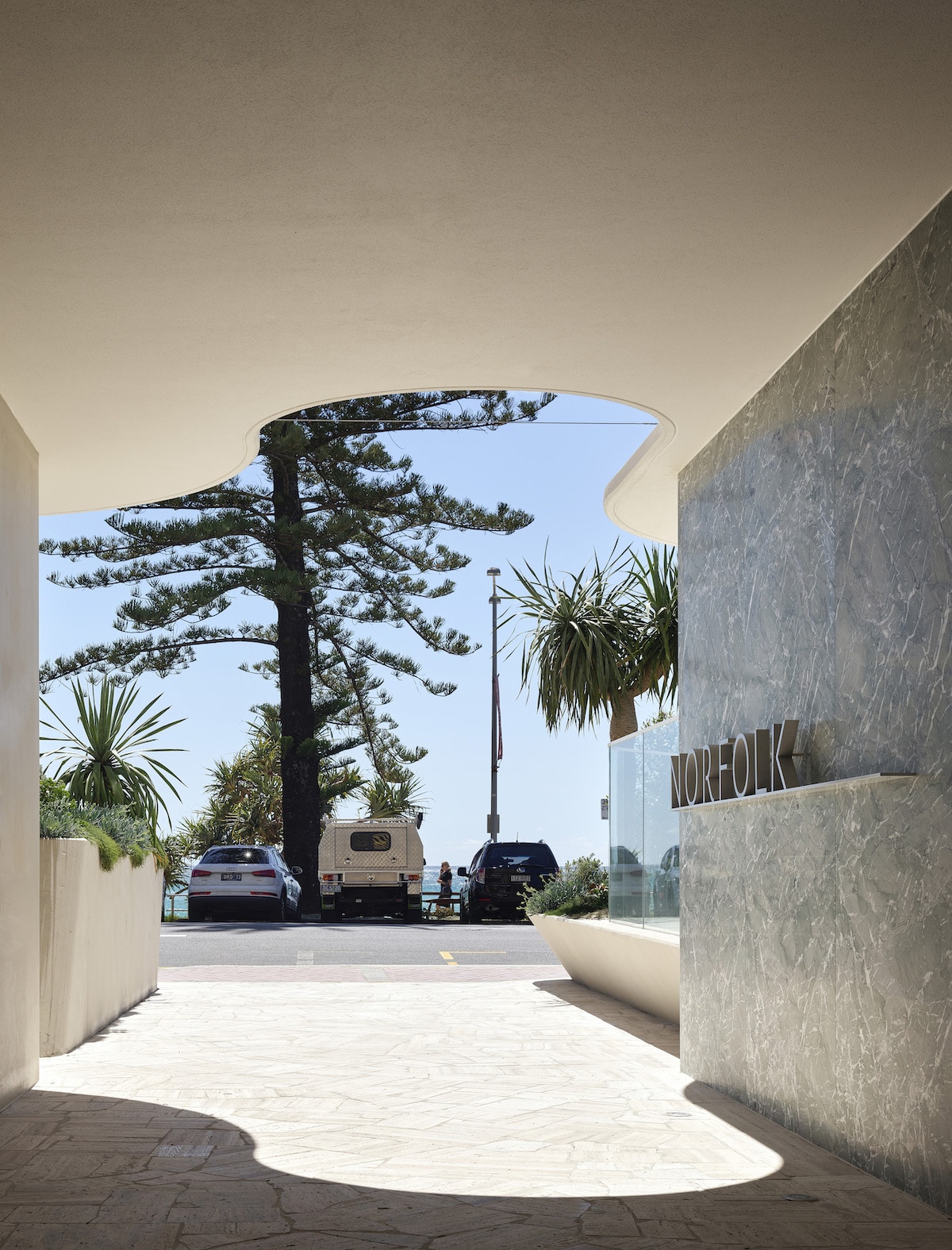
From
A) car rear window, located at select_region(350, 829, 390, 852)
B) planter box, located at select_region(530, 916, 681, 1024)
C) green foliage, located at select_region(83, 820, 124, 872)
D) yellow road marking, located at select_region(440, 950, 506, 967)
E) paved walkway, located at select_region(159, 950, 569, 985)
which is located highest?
green foliage, located at select_region(83, 820, 124, 872)

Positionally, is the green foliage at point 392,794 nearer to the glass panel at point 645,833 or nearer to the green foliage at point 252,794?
the green foliage at point 252,794

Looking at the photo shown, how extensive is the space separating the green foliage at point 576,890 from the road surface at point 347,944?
1.77 meters

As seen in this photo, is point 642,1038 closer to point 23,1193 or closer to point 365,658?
point 23,1193

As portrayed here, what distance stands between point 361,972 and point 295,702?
44.5 feet

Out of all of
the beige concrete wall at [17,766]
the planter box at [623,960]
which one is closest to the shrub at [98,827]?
the beige concrete wall at [17,766]

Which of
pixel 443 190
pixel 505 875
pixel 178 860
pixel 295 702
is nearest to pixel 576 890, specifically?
pixel 443 190

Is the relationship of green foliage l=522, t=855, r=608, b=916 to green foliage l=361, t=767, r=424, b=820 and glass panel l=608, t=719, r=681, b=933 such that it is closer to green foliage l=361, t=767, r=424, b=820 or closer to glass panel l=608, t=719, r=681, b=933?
glass panel l=608, t=719, r=681, b=933

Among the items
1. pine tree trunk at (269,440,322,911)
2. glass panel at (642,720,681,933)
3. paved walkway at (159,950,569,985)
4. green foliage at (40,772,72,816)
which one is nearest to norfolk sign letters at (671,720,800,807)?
glass panel at (642,720,681,933)

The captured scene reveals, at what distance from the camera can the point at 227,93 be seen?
3.78 metres

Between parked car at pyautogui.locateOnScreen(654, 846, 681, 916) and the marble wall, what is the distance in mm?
1089

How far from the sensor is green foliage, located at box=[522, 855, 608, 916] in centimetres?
1100

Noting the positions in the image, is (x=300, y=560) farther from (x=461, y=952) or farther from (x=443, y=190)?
(x=443, y=190)

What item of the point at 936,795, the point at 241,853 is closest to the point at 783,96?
the point at 936,795

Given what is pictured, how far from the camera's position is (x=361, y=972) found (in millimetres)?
11984
